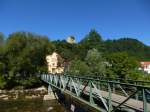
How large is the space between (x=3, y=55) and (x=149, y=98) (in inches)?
1445

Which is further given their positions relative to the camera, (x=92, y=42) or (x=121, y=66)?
(x=92, y=42)

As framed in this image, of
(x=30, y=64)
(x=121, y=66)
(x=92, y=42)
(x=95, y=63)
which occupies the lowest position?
(x=121, y=66)

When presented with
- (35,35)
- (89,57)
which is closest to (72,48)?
(89,57)

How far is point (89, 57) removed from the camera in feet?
178

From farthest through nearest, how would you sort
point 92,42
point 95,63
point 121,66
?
point 92,42 → point 95,63 → point 121,66

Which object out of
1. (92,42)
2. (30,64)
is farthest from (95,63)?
(92,42)

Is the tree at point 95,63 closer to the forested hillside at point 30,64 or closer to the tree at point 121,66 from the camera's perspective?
the forested hillside at point 30,64

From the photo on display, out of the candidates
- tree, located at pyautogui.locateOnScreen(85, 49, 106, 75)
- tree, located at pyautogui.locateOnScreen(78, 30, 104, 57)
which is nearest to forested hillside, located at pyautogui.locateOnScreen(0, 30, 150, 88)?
tree, located at pyautogui.locateOnScreen(85, 49, 106, 75)

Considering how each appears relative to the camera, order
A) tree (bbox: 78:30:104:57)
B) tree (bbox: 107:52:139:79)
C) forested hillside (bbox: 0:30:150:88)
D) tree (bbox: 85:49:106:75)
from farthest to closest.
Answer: tree (bbox: 78:30:104:57)
tree (bbox: 85:49:106:75)
tree (bbox: 107:52:139:79)
forested hillside (bbox: 0:30:150:88)

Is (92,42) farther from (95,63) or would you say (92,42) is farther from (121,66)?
(121,66)

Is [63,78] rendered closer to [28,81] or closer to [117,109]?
[117,109]

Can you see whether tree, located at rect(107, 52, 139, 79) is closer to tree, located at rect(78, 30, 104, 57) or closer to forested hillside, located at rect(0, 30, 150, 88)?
forested hillside, located at rect(0, 30, 150, 88)

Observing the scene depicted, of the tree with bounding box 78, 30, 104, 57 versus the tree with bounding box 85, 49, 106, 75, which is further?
the tree with bounding box 78, 30, 104, 57

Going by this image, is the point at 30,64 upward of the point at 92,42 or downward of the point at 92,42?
downward
